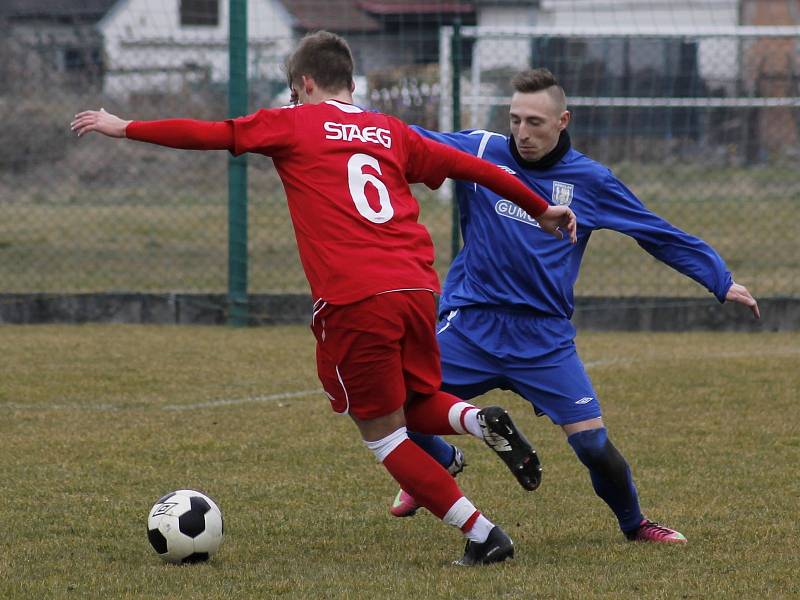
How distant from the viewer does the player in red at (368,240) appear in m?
3.92

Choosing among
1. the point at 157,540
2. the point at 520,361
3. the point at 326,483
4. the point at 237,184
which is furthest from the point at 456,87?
the point at 157,540

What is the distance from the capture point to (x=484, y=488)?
522 centimetres

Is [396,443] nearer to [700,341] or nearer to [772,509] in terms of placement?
[772,509]

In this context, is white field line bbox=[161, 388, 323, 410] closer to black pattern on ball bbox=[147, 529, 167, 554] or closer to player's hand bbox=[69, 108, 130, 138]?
black pattern on ball bbox=[147, 529, 167, 554]

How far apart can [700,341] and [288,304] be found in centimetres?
306

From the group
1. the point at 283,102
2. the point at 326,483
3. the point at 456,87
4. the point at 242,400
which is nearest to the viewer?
the point at 326,483

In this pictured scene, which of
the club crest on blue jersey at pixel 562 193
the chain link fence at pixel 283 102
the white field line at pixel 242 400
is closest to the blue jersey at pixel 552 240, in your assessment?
the club crest on blue jersey at pixel 562 193

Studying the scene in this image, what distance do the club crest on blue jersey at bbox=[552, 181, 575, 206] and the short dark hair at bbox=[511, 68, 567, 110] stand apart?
29 centimetres

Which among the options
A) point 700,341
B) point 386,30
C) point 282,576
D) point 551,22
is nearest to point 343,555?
point 282,576

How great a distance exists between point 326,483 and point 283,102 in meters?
10.9

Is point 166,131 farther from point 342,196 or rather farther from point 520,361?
point 520,361

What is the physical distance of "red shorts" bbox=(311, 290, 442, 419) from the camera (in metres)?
3.93

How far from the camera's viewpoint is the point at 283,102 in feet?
51.2

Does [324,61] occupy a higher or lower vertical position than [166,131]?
higher
